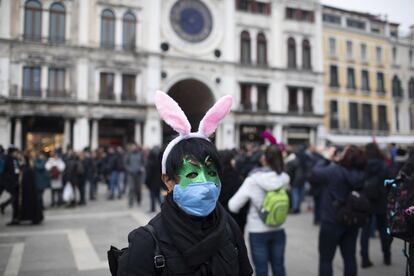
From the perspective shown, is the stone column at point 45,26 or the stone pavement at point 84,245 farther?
the stone column at point 45,26

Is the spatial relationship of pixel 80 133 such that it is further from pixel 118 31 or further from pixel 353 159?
pixel 353 159

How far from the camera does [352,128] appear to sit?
105 feet

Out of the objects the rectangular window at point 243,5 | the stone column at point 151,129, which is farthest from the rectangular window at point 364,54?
the stone column at point 151,129

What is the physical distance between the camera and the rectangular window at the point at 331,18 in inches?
1227

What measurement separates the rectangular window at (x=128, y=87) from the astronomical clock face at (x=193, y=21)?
4.63m

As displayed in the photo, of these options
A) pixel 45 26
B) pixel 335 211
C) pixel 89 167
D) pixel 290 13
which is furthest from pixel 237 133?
pixel 335 211

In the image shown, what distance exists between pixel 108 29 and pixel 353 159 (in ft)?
72.2

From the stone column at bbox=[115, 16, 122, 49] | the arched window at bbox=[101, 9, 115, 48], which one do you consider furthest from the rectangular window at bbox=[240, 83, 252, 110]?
the arched window at bbox=[101, 9, 115, 48]

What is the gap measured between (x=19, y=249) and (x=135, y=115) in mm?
18024

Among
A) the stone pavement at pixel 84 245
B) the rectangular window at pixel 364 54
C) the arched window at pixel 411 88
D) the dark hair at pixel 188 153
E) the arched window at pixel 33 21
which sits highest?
the rectangular window at pixel 364 54

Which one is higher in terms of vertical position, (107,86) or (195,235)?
(107,86)

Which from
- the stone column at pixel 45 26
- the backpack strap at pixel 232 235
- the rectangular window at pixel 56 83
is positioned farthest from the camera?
the rectangular window at pixel 56 83

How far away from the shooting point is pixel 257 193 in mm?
3604

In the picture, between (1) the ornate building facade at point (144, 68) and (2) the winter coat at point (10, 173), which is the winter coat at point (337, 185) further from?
(1) the ornate building facade at point (144, 68)
